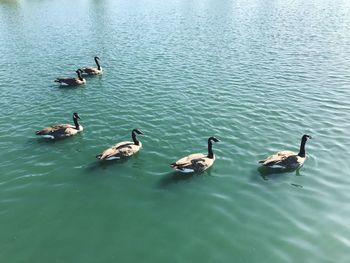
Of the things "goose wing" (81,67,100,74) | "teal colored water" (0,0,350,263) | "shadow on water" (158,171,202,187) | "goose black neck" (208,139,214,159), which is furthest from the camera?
"goose wing" (81,67,100,74)

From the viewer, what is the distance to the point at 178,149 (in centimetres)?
2388

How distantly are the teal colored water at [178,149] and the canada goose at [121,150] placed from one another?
0.48 meters

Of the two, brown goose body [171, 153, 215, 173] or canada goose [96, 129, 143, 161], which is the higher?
canada goose [96, 129, 143, 161]

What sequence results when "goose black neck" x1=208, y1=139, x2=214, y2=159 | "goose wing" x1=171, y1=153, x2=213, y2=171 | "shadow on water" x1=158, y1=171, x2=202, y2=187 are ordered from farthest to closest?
1. "goose black neck" x1=208, y1=139, x2=214, y2=159
2. "goose wing" x1=171, y1=153, x2=213, y2=171
3. "shadow on water" x1=158, y1=171, x2=202, y2=187

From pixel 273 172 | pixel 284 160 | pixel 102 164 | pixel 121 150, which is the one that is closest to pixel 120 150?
pixel 121 150

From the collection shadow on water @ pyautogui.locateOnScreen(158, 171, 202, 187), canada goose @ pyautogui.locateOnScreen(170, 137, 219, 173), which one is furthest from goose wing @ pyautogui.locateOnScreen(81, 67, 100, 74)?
shadow on water @ pyautogui.locateOnScreen(158, 171, 202, 187)

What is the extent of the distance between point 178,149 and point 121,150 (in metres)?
3.87

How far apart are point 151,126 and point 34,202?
10.9m

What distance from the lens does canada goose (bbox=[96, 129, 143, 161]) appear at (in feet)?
71.9

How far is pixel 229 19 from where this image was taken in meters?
68.8

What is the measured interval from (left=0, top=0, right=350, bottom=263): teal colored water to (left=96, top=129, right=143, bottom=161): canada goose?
0.48 metres

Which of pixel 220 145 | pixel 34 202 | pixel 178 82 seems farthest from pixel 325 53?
pixel 34 202

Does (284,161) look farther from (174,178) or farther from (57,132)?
(57,132)

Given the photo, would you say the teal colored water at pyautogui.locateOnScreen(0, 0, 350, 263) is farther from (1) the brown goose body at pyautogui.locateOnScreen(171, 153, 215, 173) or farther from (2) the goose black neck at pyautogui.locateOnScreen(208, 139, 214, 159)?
(2) the goose black neck at pyautogui.locateOnScreen(208, 139, 214, 159)
